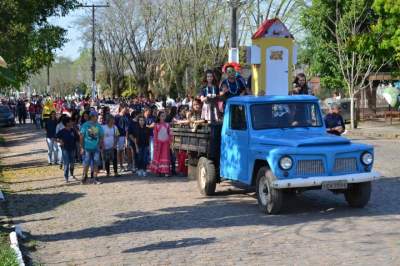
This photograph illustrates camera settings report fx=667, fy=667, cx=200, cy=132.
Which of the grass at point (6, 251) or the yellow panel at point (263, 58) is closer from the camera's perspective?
the grass at point (6, 251)

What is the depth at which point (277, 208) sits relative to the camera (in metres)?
10.8

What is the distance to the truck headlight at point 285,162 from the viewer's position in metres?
10.5

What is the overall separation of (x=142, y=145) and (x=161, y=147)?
1.95 feet

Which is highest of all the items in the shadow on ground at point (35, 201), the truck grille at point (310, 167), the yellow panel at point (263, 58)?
the yellow panel at point (263, 58)

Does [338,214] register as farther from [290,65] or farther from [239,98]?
[290,65]

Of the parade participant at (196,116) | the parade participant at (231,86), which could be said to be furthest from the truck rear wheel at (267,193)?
the parade participant at (196,116)

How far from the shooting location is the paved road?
8.32 m

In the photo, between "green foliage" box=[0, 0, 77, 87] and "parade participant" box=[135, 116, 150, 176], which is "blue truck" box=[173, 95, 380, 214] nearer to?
"parade participant" box=[135, 116, 150, 176]

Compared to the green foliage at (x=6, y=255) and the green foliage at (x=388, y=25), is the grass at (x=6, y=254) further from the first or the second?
the green foliage at (x=388, y=25)

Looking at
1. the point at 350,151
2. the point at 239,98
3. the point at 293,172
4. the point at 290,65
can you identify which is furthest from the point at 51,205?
the point at 290,65

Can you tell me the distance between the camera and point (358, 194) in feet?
36.7

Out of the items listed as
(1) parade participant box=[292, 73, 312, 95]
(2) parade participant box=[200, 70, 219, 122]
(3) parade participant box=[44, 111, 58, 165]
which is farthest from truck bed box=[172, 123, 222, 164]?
(3) parade participant box=[44, 111, 58, 165]

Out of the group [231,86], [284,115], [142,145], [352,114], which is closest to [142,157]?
[142,145]

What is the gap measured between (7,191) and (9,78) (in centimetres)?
742
